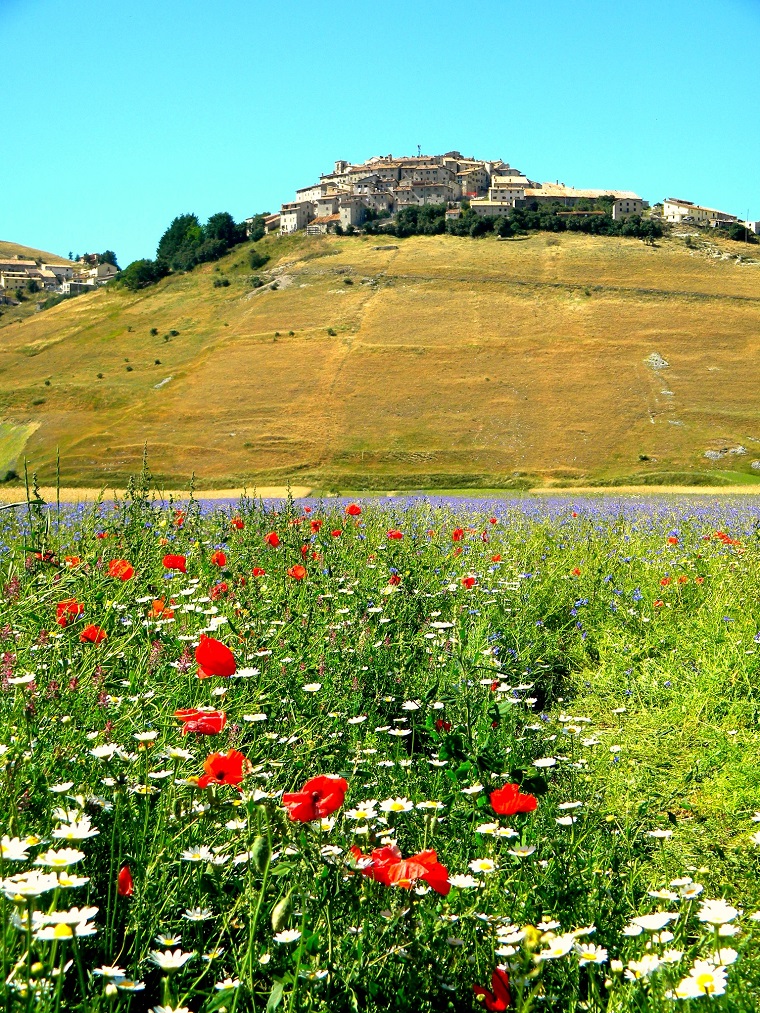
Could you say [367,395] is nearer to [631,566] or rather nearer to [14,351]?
[14,351]

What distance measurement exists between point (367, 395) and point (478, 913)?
6649cm

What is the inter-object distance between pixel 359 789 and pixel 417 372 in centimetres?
6932

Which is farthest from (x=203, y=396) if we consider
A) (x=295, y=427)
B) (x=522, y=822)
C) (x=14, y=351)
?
(x=522, y=822)

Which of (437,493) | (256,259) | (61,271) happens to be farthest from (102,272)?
(437,493)

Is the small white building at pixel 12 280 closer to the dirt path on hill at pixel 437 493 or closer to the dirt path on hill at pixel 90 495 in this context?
the dirt path on hill at pixel 90 495

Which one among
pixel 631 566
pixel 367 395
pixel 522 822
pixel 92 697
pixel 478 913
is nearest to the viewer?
pixel 478 913

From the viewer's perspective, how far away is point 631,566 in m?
8.44

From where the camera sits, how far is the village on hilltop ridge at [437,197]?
423ft

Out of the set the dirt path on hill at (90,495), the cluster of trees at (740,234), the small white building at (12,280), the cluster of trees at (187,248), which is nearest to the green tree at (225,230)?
the cluster of trees at (187,248)

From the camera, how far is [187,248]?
13075 cm

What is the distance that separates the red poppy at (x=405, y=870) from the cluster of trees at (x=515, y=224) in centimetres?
11728

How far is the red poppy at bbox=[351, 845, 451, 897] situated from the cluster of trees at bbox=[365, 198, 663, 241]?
117 m

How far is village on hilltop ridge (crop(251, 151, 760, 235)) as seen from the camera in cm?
12888

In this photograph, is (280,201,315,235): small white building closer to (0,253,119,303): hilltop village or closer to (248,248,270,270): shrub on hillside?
(248,248,270,270): shrub on hillside
